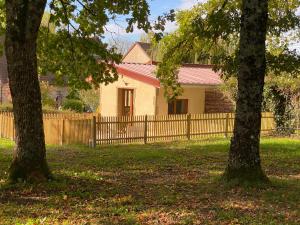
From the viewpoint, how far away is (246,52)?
8.13 meters

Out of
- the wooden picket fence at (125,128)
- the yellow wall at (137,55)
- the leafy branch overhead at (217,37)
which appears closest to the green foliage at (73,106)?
the yellow wall at (137,55)

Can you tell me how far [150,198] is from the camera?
757 cm

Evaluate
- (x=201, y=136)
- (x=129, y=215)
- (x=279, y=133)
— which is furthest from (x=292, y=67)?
(x=279, y=133)

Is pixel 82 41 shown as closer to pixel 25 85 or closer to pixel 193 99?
pixel 25 85

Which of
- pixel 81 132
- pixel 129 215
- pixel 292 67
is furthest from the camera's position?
pixel 81 132

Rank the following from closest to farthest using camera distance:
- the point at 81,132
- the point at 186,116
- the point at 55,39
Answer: the point at 55,39
the point at 81,132
the point at 186,116

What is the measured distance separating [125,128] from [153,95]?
211 inches

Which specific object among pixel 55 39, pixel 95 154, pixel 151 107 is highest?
pixel 55 39

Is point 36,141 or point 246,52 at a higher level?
point 246,52

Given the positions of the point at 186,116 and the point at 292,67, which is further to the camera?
the point at 186,116

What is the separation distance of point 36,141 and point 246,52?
4033 millimetres

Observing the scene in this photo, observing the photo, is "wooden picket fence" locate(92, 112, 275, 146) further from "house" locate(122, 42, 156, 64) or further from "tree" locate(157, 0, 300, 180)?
"house" locate(122, 42, 156, 64)

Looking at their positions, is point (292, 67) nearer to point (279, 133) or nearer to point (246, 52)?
point (246, 52)

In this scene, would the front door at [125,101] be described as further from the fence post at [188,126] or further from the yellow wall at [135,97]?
the fence post at [188,126]
